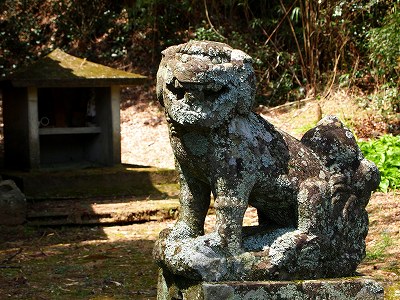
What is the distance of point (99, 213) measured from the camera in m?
9.16

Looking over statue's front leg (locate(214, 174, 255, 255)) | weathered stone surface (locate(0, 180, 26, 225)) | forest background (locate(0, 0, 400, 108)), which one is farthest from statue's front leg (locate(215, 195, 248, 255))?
forest background (locate(0, 0, 400, 108))

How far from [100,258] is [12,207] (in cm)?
197

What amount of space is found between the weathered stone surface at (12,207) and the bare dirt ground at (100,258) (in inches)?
5.6

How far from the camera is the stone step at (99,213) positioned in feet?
29.8

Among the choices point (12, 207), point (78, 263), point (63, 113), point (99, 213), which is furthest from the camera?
point (63, 113)

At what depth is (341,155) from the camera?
4.55 m

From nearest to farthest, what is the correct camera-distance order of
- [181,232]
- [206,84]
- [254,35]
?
[206,84], [181,232], [254,35]

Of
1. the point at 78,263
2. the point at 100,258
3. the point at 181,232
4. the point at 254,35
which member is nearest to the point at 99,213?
the point at 100,258

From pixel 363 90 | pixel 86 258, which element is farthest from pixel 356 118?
pixel 86 258

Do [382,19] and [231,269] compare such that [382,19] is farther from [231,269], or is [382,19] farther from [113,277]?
[231,269]

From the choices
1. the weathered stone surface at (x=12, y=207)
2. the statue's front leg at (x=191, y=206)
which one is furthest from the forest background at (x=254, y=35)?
the statue's front leg at (x=191, y=206)

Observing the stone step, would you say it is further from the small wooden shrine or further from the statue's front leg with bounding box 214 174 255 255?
the statue's front leg with bounding box 214 174 255 255

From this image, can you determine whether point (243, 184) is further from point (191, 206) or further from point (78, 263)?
point (78, 263)

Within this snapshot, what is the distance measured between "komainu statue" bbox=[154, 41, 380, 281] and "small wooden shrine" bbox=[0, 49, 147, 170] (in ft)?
21.4
